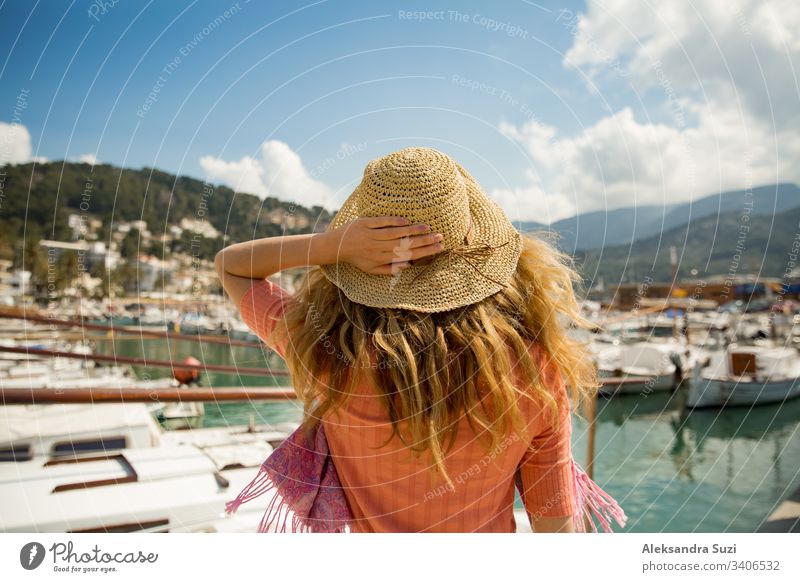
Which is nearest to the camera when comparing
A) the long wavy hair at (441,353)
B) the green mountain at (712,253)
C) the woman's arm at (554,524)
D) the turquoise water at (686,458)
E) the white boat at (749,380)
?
the long wavy hair at (441,353)

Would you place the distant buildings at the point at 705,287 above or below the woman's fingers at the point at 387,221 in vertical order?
below

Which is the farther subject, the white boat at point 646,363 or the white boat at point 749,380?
the white boat at point 646,363

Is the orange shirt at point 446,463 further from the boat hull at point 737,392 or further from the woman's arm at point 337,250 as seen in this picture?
the boat hull at point 737,392

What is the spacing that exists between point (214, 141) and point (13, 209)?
111 centimetres

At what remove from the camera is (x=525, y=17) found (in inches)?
57.5

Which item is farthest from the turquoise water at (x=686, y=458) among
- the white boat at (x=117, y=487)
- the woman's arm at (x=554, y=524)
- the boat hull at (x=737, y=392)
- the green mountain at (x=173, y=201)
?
the woman's arm at (x=554, y=524)

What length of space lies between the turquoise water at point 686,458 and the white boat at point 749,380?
577 millimetres

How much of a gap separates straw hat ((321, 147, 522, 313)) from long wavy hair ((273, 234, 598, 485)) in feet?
0.08

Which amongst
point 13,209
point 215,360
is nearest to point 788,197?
point 13,209

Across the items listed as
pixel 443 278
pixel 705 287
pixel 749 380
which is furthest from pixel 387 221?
pixel 705 287

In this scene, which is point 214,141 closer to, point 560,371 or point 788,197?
point 560,371

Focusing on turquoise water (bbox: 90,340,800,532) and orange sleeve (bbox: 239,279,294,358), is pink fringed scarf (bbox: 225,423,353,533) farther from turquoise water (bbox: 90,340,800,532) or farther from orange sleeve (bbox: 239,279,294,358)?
turquoise water (bbox: 90,340,800,532)

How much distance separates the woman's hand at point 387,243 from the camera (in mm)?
845
